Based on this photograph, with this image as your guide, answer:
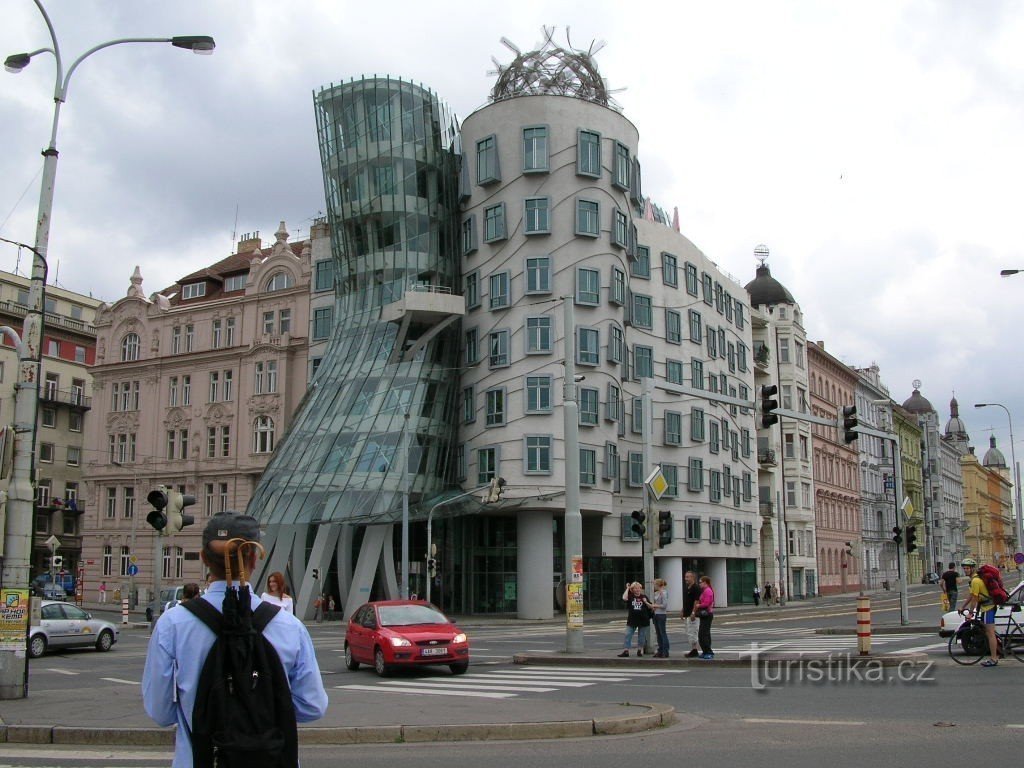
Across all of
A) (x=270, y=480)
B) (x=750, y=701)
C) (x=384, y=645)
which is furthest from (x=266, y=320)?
(x=750, y=701)

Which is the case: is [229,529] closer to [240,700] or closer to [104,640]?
[240,700]

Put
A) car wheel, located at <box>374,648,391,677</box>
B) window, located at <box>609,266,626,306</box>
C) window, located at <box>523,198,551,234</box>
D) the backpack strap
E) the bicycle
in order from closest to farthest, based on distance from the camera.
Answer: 1. the backpack strap
2. the bicycle
3. car wheel, located at <box>374,648,391,677</box>
4. window, located at <box>523,198,551,234</box>
5. window, located at <box>609,266,626,306</box>

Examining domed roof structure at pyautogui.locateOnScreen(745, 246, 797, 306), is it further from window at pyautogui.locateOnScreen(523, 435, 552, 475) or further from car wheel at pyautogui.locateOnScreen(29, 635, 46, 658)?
car wheel at pyautogui.locateOnScreen(29, 635, 46, 658)

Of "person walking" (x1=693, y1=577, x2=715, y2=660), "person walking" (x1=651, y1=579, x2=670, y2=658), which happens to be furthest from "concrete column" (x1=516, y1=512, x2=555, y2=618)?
"person walking" (x1=693, y1=577, x2=715, y2=660)

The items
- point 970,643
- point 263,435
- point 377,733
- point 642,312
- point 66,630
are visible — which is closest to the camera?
point 377,733

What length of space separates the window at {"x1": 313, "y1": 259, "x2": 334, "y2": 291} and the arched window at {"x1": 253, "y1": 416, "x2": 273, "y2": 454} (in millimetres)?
8532

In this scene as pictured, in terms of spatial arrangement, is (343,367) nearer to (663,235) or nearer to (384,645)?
(663,235)

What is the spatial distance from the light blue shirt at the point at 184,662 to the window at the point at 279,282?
60520 millimetres

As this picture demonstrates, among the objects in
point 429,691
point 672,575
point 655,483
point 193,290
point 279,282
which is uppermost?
point 193,290

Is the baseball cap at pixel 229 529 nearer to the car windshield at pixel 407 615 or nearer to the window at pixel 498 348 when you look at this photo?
the car windshield at pixel 407 615

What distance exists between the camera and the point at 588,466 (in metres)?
49.3

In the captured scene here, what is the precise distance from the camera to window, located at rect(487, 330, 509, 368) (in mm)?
49969

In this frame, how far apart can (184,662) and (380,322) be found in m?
48.7

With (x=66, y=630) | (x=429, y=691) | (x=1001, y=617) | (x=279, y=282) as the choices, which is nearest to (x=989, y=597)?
(x=1001, y=617)
